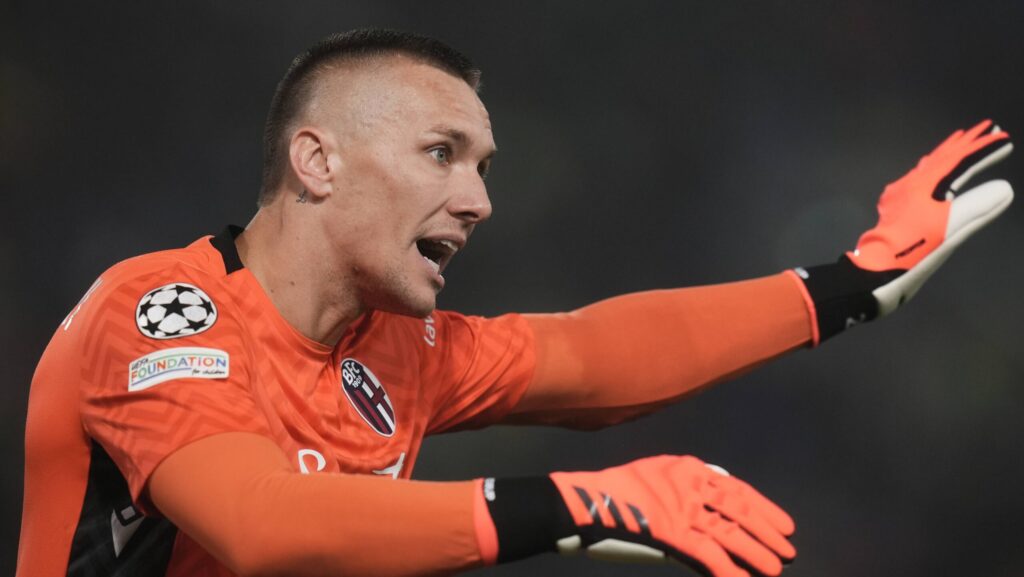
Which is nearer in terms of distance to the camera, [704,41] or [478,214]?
[478,214]

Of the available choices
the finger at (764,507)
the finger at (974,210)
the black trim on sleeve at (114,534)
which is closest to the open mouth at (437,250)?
the black trim on sleeve at (114,534)

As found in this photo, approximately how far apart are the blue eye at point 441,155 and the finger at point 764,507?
2.72 ft

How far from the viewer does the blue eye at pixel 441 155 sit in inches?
82.4

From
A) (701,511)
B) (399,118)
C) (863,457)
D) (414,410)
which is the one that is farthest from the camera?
(863,457)

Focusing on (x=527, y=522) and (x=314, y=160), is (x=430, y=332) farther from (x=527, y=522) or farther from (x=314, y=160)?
(x=527, y=522)

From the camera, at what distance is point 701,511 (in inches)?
59.8

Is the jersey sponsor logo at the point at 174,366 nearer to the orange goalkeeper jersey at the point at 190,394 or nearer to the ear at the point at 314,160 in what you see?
the orange goalkeeper jersey at the point at 190,394

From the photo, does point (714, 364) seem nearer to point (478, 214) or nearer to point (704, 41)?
point (478, 214)

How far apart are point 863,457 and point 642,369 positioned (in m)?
1.61

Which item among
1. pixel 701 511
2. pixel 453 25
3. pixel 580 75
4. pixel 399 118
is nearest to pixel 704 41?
pixel 580 75

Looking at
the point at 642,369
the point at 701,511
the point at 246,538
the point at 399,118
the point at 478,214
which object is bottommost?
the point at 246,538

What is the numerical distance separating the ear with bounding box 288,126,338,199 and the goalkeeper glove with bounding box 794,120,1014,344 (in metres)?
0.96

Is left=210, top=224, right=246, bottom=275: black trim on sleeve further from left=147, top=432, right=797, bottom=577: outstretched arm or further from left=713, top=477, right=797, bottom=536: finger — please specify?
left=713, top=477, right=797, bottom=536: finger

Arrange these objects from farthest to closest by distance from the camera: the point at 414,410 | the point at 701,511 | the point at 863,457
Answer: the point at 863,457 < the point at 414,410 < the point at 701,511
